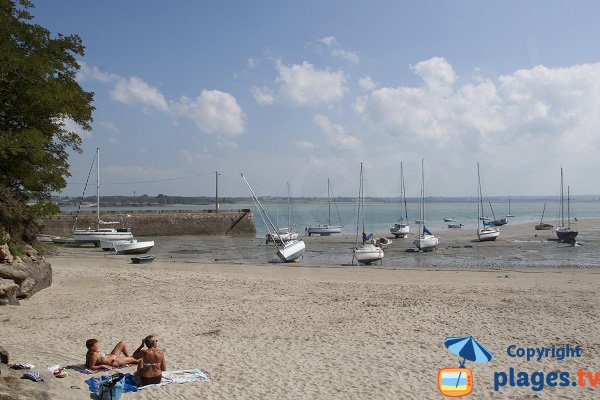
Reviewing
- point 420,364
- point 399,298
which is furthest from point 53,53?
point 420,364

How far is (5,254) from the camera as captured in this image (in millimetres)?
16062

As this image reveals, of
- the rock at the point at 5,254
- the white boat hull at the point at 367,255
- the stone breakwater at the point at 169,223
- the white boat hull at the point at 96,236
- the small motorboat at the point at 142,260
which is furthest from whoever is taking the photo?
the stone breakwater at the point at 169,223

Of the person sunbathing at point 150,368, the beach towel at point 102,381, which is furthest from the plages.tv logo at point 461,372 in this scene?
the beach towel at point 102,381

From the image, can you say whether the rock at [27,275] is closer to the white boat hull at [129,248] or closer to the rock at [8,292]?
the rock at [8,292]

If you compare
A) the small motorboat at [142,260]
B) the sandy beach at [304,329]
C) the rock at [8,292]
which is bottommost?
the small motorboat at [142,260]

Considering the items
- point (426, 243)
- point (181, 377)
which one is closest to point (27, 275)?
point (181, 377)

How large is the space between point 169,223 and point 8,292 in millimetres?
54034

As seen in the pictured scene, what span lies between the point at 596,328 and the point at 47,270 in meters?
18.8

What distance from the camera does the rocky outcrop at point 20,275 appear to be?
15.3 m

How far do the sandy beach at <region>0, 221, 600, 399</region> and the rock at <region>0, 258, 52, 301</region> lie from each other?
0.42 meters

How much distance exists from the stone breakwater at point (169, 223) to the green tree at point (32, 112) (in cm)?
4388

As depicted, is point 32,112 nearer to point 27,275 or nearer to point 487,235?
point 27,275

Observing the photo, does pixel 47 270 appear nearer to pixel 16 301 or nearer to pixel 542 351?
pixel 16 301

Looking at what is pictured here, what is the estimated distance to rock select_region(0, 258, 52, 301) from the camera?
16.0m
